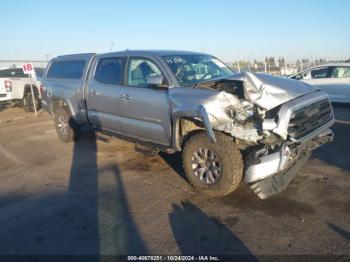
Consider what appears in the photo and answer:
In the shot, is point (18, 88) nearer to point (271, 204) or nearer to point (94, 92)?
point (94, 92)

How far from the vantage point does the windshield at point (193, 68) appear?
5.26 m

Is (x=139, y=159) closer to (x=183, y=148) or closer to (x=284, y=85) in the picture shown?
(x=183, y=148)

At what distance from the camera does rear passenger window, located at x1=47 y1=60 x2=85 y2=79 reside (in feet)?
23.7

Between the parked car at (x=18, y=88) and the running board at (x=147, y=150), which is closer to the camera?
the running board at (x=147, y=150)

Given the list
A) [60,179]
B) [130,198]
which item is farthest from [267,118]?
[60,179]

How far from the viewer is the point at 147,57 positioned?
18.5 feet

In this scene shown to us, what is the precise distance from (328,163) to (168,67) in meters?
3.03

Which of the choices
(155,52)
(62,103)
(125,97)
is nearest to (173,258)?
(125,97)

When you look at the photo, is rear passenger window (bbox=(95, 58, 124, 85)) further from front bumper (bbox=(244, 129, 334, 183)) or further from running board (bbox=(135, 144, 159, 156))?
front bumper (bbox=(244, 129, 334, 183))

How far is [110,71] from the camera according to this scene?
247 inches

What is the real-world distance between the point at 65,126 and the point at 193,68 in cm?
380

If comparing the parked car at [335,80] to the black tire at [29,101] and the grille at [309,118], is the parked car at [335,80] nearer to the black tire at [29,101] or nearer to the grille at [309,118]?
the grille at [309,118]

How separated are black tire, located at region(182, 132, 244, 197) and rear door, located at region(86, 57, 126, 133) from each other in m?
1.83

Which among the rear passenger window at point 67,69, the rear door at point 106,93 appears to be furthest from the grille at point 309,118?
the rear passenger window at point 67,69
